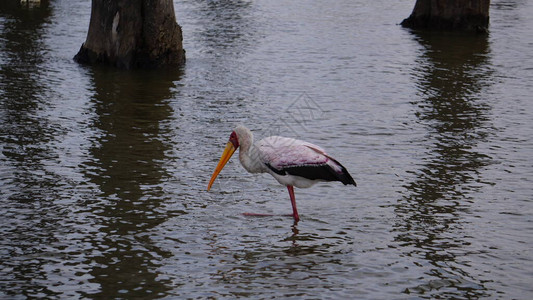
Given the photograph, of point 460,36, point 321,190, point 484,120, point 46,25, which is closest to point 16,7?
point 46,25

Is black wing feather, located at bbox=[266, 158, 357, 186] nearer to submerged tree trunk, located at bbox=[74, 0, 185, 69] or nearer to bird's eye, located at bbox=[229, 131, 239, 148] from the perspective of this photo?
bird's eye, located at bbox=[229, 131, 239, 148]

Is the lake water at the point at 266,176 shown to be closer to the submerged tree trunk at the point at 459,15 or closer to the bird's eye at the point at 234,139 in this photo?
the bird's eye at the point at 234,139

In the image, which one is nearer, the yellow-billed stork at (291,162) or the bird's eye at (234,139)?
the yellow-billed stork at (291,162)

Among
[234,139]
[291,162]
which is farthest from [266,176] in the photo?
[291,162]

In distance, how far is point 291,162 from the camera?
7.96 m

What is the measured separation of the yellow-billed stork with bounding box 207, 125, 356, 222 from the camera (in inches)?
312

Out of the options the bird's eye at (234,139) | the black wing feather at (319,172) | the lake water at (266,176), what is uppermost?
the bird's eye at (234,139)

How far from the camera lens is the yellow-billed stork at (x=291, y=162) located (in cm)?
793

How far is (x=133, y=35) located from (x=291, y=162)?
23.3 feet

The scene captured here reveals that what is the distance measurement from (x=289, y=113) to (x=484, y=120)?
96.2 inches

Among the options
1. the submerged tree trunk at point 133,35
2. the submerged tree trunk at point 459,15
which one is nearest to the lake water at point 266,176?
the submerged tree trunk at point 133,35

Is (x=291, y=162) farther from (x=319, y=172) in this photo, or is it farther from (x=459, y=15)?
(x=459, y=15)

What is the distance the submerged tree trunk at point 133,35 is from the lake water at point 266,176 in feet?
1.00

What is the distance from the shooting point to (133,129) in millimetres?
11039
